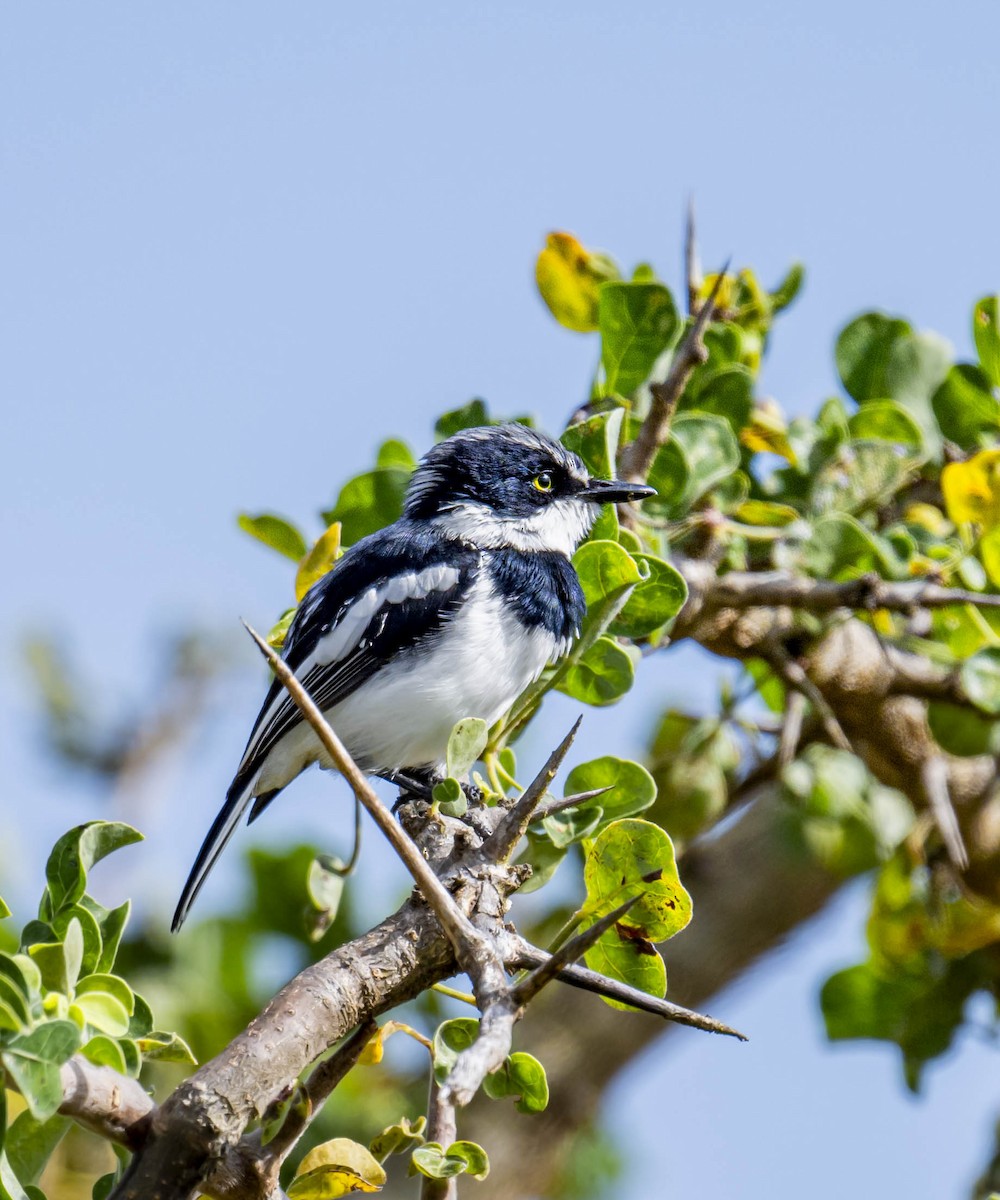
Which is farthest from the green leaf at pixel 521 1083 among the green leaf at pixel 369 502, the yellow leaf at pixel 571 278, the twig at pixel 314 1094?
the yellow leaf at pixel 571 278

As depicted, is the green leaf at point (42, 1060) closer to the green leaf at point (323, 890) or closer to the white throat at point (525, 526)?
the green leaf at point (323, 890)

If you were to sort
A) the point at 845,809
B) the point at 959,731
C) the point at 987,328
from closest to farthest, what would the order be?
the point at 987,328 → the point at 959,731 → the point at 845,809

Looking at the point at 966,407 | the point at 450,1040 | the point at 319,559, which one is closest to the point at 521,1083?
the point at 450,1040

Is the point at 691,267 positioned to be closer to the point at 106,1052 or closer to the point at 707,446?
the point at 707,446

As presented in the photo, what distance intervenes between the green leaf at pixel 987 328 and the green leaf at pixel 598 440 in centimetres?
95

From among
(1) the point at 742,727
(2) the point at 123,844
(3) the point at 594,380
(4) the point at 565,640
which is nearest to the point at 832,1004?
(1) the point at 742,727

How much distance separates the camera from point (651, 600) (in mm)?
2574

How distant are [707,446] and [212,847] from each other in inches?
58.6

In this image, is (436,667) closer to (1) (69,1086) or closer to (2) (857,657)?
(2) (857,657)

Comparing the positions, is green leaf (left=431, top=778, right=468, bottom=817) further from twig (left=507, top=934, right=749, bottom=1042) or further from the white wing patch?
the white wing patch

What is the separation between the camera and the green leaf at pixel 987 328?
319 cm

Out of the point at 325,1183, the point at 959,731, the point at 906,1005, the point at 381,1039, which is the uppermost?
the point at 381,1039

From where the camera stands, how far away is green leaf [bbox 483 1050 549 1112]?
6.31ft

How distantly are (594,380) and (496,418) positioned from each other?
0.24 metres
